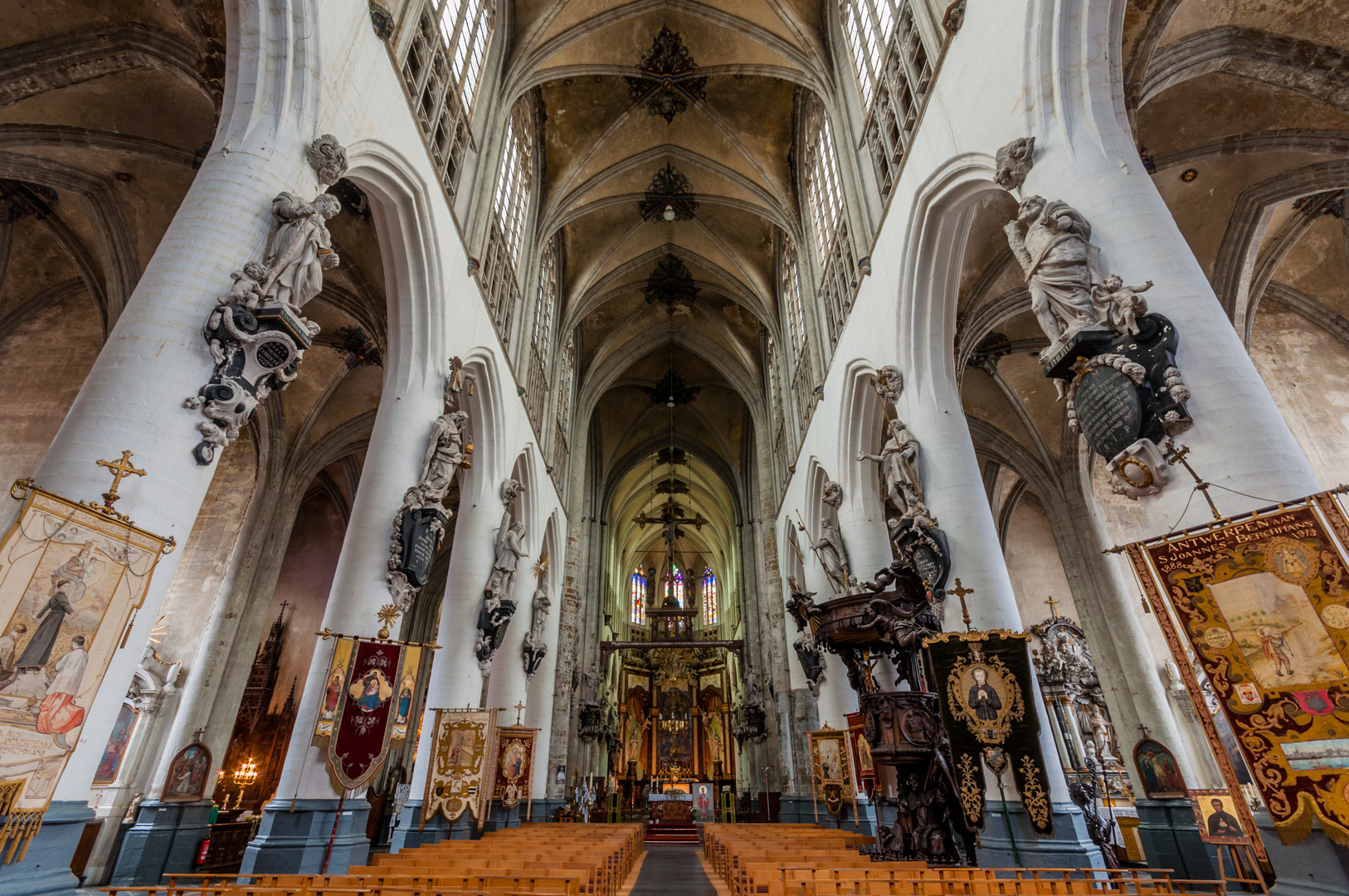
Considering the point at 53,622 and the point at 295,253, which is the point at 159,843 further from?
the point at 295,253

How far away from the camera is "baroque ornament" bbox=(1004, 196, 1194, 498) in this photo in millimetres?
4168

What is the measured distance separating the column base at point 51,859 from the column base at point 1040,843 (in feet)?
22.1

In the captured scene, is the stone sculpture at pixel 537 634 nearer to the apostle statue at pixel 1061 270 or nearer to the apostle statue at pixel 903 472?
the apostle statue at pixel 903 472

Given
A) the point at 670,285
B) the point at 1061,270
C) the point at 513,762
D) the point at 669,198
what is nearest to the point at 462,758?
the point at 513,762

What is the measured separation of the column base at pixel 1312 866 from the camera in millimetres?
3062

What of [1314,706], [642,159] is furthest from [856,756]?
[642,159]

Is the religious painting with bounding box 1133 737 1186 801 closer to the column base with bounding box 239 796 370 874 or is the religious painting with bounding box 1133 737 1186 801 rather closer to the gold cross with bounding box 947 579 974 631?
the gold cross with bounding box 947 579 974 631

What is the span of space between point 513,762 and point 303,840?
20.1 ft

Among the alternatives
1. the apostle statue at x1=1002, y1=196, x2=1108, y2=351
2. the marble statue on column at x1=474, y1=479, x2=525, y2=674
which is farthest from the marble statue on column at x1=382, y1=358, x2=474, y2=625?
the apostle statue at x1=1002, y1=196, x2=1108, y2=351

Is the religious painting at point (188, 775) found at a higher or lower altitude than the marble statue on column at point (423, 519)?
lower

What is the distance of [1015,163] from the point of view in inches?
231

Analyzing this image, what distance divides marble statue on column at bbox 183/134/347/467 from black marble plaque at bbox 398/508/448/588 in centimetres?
271

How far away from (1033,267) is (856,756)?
908 cm

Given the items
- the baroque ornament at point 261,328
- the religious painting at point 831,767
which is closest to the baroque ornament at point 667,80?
the baroque ornament at point 261,328
